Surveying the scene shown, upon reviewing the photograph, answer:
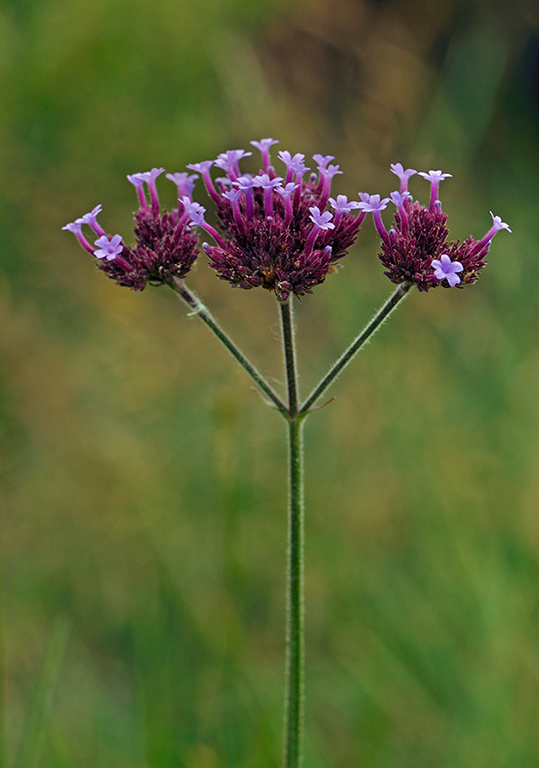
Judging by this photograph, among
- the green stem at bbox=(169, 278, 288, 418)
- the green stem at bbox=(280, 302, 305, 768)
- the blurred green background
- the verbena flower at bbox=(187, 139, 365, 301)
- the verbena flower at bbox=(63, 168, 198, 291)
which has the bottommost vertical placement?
the blurred green background

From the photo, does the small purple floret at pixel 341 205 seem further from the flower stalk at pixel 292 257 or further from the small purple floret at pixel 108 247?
the small purple floret at pixel 108 247

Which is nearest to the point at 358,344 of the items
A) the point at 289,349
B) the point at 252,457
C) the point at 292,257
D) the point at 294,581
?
the point at 289,349

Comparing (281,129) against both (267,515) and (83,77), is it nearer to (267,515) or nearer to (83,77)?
(267,515)

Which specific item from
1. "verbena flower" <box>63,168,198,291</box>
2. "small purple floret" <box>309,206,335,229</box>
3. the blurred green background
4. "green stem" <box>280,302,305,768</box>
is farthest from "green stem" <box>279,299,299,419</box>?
the blurred green background

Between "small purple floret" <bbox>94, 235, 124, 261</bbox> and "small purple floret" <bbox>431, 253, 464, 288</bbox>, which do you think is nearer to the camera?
"small purple floret" <bbox>431, 253, 464, 288</bbox>

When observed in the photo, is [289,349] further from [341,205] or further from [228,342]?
[341,205]

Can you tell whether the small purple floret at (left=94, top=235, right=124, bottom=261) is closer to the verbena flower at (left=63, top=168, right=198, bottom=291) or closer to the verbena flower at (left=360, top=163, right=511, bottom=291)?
the verbena flower at (left=63, top=168, right=198, bottom=291)

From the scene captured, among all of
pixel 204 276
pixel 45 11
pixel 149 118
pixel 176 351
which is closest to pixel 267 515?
pixel 176 351
